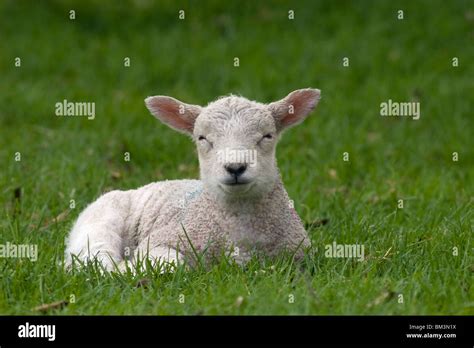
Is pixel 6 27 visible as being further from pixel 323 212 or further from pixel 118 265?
pixel 118 265

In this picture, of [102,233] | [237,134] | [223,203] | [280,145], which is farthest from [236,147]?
[280,145]

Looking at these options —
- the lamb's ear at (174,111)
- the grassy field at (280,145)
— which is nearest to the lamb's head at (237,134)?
the lamb's ear at (174,111)

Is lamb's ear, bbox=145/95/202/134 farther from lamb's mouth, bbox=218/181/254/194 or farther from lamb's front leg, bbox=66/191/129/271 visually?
lamb's front leg, bbox=66/191/129/271

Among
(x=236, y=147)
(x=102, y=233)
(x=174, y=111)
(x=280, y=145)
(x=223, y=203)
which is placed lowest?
(x=102, y=233)

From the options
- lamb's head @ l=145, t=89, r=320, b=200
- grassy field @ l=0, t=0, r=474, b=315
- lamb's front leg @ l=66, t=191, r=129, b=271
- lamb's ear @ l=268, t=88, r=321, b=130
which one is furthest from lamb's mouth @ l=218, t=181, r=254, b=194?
lamb's front leg @ l=66, t=191, r=129, b=271

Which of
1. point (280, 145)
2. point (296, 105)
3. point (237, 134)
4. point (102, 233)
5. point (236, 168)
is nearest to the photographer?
point (236, 168)

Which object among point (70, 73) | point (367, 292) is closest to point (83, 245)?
point (367, 292)

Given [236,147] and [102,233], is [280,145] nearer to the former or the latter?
[102,233]
